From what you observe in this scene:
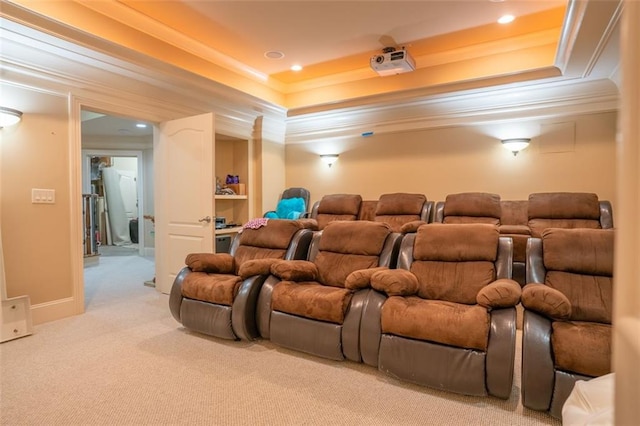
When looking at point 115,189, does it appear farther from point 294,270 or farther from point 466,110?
point 466,110

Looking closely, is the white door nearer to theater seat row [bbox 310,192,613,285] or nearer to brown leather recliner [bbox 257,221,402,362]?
brown leather recliner [bbox 257,221,402,362]

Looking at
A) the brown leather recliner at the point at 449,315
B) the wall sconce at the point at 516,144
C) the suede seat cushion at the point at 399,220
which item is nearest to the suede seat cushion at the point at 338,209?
the suede seat cushion at the point at 399,220

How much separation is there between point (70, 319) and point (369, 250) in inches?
115

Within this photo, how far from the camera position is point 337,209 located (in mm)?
5121

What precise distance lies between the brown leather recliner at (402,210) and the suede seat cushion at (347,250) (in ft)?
4.82

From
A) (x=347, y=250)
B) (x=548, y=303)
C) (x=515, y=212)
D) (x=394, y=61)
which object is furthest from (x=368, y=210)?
(x=548, y=303)

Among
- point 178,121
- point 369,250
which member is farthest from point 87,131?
point 369,250

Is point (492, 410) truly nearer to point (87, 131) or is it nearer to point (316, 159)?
point (316, 159)

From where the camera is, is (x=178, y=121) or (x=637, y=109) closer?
(x=637, y=109)

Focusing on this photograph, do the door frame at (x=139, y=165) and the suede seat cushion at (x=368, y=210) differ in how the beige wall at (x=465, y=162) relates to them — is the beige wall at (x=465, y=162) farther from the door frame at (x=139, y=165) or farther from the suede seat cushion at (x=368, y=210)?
the door frame at (x=139, y=165)

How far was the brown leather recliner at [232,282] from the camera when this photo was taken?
9.29ft

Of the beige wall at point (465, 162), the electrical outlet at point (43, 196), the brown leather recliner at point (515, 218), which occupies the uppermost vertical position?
the beige wall at point (465, 162)

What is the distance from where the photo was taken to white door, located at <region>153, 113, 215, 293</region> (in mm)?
4027

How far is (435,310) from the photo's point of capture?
2.18 meters
